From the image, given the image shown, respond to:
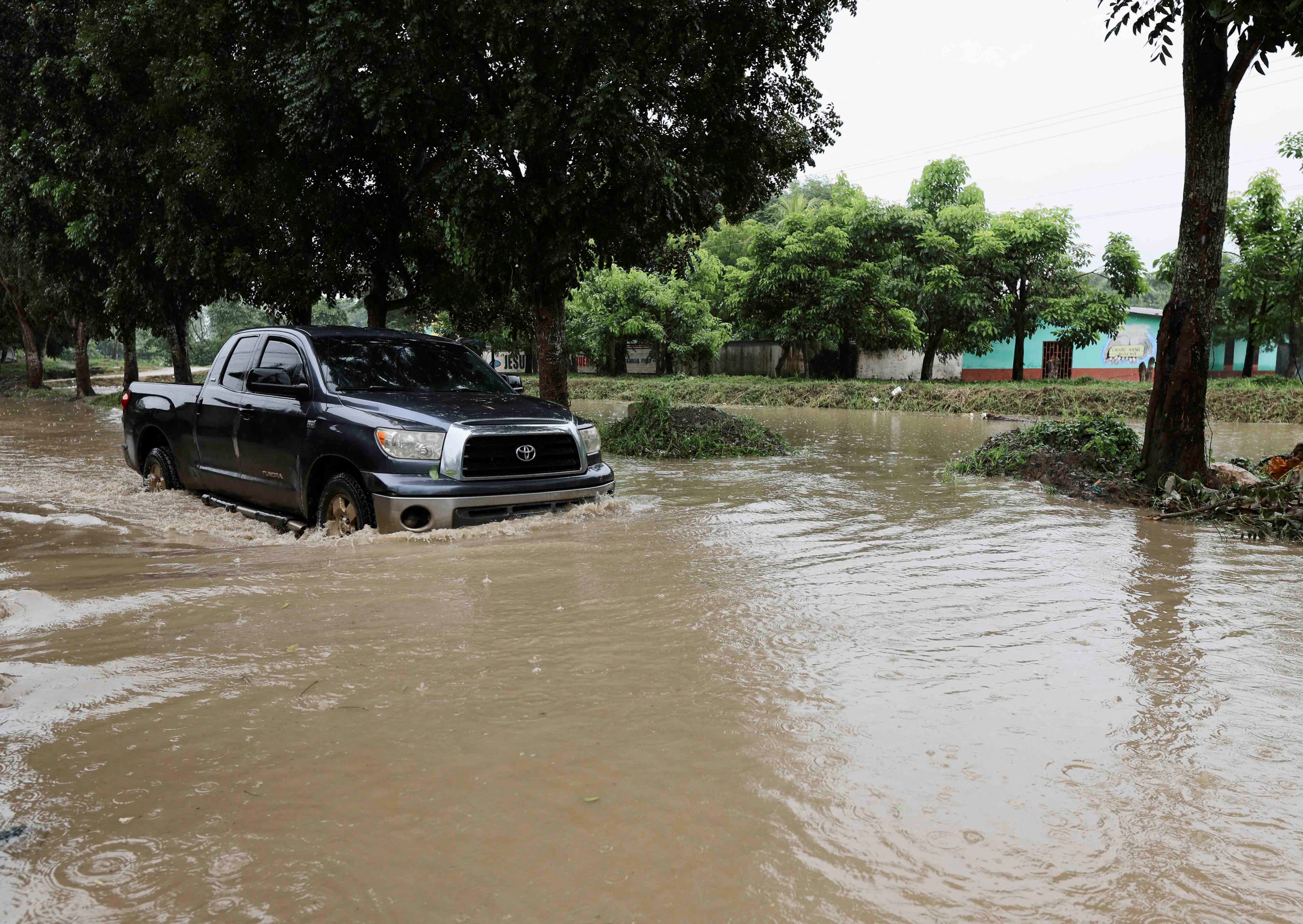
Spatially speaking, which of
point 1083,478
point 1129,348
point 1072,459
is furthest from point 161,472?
point 1129,348

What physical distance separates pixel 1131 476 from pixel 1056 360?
3176 cm

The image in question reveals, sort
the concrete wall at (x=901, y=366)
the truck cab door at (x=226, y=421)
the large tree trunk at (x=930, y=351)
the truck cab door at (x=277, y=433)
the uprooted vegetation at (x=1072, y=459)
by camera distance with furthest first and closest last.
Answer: the concrete wall at (x=901, y=366)
the large tree trunk at (x=930, y=351)
the uprooted vegetation at (x=1072, y=459)
the truck cab door at (x=226, y=421)
the truck cab door at (x=277, y=433)

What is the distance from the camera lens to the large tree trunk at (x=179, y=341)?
22.0 meters

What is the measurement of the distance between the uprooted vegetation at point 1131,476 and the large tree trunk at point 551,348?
573 centimetres

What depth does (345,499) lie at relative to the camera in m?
6.80

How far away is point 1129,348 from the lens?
4028 cm

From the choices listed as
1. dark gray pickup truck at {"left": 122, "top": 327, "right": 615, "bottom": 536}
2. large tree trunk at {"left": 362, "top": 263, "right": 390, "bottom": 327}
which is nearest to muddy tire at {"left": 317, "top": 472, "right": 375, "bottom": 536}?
dark gray pickup truck at {"left": 122, "top": 327, "right": 615, "bottom": 536}

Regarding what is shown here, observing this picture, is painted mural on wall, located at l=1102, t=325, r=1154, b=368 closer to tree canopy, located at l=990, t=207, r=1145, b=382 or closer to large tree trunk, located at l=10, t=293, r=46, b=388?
tree canopy, located at l=990, t=207, r=1145, b=382

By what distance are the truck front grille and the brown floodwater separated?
417 mm

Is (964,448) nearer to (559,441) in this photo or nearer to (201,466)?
(559,441)

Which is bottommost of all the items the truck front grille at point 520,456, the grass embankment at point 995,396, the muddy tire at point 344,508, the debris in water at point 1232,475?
the muddy tire at point 344,508

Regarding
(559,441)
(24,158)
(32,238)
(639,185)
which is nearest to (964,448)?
(639,185)

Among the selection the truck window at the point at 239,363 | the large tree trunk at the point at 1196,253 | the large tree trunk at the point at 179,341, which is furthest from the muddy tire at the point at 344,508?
the large tree trunk at the point at 179,341

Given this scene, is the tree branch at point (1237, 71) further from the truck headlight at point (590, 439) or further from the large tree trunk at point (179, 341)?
the large tree trunk at point (179, 341)
